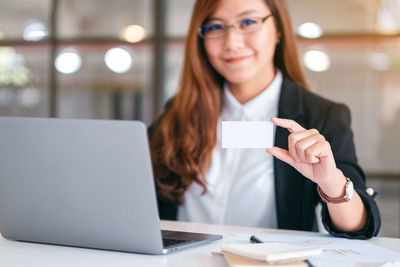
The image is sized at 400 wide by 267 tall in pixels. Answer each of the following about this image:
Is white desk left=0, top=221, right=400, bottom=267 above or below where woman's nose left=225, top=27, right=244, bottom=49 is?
below

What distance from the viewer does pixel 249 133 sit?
1.40m

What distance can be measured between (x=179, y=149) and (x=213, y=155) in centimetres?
16

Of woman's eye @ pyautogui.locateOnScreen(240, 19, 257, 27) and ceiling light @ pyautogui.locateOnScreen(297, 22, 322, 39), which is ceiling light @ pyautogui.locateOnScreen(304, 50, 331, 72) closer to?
ceiling light @ pyautogui.locateOnScreen(297, 22, 322, 39)

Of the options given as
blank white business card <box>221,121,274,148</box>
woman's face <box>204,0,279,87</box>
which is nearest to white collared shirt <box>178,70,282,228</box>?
woman's face <box>204,0,279,87</box>

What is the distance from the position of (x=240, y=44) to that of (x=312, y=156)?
90cm

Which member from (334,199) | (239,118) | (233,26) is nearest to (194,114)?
(239,118)

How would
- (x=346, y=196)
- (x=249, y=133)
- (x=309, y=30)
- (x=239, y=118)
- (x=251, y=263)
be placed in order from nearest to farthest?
(x=251, y=263), (x=249, y=133), (x=346, y=196), (x=239, y=118), (x=309, y=30)

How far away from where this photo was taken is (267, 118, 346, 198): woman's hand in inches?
56.2

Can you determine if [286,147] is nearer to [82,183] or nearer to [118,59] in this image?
[82,183]

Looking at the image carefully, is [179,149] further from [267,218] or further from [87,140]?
[87,140]

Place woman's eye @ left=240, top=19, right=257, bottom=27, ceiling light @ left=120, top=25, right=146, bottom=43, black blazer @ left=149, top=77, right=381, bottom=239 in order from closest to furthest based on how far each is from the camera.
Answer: black blazer @ left=149, top=77, right=381, bottom=239
woman's eye @ left=240, top=19, right=257, bottom=27
ceiling light @ left=120, top=25, right=146, bottom=43

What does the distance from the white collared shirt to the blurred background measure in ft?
8.25

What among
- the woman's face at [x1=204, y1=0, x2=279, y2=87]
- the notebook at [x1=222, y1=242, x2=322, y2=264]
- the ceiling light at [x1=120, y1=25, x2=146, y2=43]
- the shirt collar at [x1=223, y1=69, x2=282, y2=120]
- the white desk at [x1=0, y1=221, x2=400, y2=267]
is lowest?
the white desk at [x1=0, y1=221, x2=400, y2=267]

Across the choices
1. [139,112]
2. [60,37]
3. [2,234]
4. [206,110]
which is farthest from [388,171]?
[2,234]
